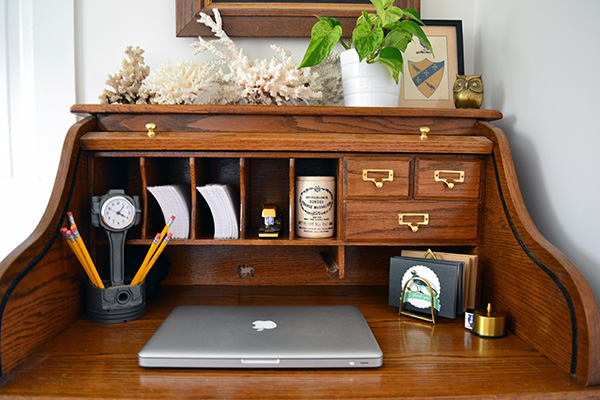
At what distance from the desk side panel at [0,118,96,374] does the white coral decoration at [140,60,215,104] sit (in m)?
0.17

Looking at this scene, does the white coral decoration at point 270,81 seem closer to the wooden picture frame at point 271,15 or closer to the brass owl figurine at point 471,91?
the wooden picture frame at point 271,15

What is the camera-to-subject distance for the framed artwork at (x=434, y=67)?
48.8 inches

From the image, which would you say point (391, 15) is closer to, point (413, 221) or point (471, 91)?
point (471, 91)

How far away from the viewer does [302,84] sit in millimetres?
1122

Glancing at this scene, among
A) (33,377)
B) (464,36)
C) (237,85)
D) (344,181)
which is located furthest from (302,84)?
(33,377)

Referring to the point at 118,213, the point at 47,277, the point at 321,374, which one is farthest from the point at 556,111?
the point at 47,277

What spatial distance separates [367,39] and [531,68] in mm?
401

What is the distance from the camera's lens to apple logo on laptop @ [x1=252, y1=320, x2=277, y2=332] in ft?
2.81

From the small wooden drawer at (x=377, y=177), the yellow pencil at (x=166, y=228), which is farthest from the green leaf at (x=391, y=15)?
the yellow pencil at (x=166, y=228)

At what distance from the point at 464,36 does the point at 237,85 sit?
0.74 meters

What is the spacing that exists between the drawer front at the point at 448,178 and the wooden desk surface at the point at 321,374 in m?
0.31

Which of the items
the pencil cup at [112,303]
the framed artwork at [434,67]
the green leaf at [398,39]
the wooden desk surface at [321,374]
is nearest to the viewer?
the wooden desk surface at [321,374]

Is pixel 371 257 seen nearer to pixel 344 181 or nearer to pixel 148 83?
pixel 344 181

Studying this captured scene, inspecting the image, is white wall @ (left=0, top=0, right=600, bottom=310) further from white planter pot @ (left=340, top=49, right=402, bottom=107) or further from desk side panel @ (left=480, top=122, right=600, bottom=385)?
white planter pot @ (left=340, top=49, right=402, bottom=107)
